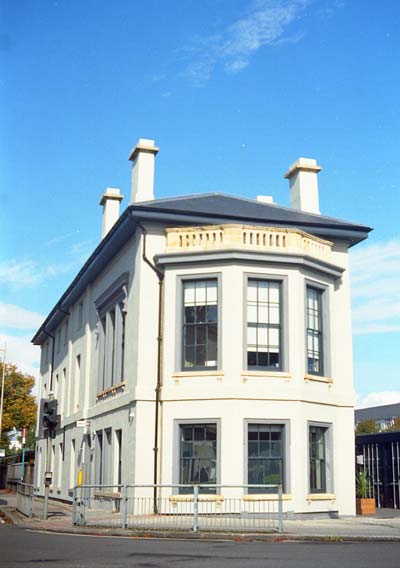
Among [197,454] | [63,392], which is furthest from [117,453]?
[63,392]

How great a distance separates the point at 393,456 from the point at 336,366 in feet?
17.2

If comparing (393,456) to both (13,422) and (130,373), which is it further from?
(13,422)

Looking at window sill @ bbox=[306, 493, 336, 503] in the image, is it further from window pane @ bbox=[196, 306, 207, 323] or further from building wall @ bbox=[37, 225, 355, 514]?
window pane @ bbox=[196, 306, 207, 323]

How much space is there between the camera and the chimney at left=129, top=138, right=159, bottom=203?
1001 inches

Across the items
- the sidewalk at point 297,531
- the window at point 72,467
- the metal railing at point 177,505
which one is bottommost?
the sidewalk at point 297,531

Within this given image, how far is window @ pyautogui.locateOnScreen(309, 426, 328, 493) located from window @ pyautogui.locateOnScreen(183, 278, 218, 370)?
3590 millimetres

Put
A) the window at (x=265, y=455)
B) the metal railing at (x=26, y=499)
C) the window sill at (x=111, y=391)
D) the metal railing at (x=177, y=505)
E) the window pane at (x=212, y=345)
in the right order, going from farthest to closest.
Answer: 1. the window sill at (x=111, y=391)
2. the window pane at (x=212, y=345)
3. the metal railing at (x=26, y=499)
4. the window at (x=265, y=455)
5. the metal railing at (x=177, y=505)

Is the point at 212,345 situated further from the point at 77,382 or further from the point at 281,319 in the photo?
the point at 77,382

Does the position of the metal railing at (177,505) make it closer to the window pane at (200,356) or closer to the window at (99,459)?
the window pane at (200,356)

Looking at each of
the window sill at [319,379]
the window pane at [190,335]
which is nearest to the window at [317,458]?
the window sill at [319,379]

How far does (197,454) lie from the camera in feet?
67.5

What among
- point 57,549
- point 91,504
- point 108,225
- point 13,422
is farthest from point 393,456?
point 13,422

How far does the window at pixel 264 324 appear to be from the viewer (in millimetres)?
21078

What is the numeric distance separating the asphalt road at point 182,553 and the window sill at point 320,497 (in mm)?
7117
